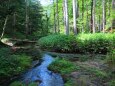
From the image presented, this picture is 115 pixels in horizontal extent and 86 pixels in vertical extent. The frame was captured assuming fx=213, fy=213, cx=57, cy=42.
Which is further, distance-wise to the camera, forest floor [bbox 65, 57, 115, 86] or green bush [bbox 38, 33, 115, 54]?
green bush [bbox 38, 33, 115, 54]

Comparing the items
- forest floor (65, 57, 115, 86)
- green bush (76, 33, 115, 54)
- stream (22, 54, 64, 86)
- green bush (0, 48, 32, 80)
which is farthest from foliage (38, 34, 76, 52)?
green bush (0, 48, 32, 80)

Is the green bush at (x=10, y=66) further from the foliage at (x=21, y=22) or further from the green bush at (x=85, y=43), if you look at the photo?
the foliage at (x=21, y=22)

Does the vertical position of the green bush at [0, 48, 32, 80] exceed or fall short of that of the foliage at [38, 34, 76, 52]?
it falls short

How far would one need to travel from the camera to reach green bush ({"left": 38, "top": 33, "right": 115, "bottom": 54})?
52.8ft

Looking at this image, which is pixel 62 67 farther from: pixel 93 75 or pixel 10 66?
pixel 10 66

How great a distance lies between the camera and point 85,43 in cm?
1647

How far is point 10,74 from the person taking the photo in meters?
10.0

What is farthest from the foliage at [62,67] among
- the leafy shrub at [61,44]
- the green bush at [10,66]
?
the leafy shrub at [61,44]

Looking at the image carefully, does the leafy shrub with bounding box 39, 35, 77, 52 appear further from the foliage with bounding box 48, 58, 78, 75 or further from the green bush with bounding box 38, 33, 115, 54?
the foliage with bounding box 48, 58, 78, 75

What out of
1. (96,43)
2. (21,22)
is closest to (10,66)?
(96,43)

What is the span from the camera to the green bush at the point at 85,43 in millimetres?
16084

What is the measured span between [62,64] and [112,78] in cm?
308

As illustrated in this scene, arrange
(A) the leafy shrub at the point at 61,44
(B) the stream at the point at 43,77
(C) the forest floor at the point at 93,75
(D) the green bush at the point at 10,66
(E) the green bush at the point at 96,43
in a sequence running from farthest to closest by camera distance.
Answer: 1. (A) the leafy shrub at the point at 61,44
2. (E) the green bush at the point at 96,43
3. (D) the green bush at the point at 10,66
4. (B) the stream at the point at 43,77
5. (C) the forest floor at the point at 93,75

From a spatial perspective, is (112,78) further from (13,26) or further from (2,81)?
(13,26)
